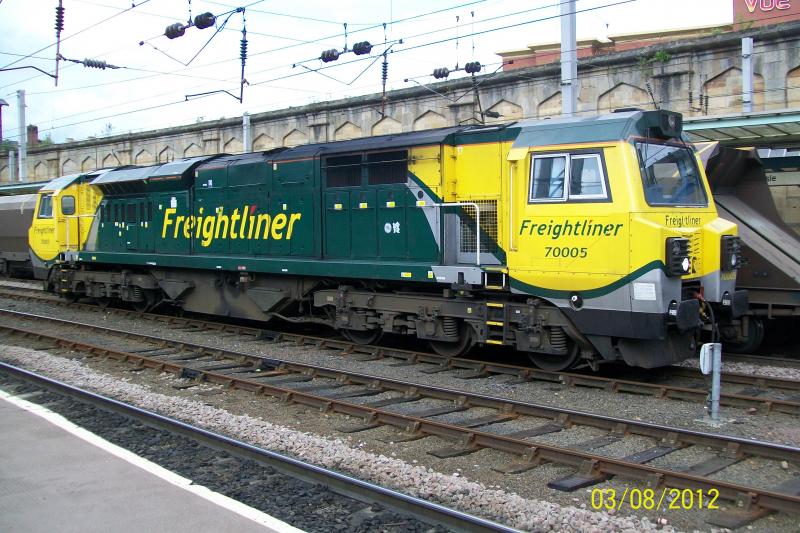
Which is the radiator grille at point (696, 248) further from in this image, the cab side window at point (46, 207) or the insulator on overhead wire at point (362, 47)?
the cab side window at point (46, 207)

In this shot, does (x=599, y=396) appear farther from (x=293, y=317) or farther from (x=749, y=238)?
(x=293, y=317)

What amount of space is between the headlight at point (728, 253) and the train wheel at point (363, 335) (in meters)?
5.76

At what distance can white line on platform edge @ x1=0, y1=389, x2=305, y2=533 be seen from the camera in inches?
193

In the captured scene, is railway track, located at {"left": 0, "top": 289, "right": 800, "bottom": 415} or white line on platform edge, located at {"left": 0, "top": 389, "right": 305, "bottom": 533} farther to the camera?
railway track, located at {"left": 0, "top": 289, "right": 800, "bottom": 415}

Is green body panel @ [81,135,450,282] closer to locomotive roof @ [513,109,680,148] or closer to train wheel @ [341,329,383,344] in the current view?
train wheel @ [341,329,383,344]

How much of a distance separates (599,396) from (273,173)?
7.57m

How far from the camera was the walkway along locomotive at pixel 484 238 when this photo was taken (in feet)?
28.7

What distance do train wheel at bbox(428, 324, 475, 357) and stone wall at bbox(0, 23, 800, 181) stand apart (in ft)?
17.6

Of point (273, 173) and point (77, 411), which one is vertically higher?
point (273, 173)

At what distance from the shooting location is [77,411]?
8.45 metres

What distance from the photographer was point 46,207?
19.5m

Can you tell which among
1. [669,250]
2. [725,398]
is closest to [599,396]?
[725,398]
